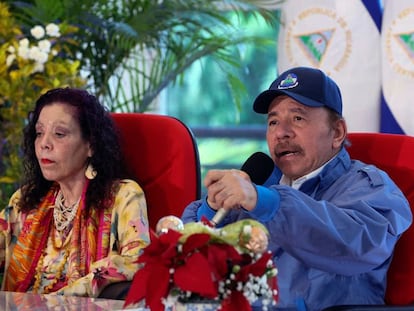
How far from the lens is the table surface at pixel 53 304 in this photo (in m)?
2.14

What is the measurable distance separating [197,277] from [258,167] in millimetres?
989

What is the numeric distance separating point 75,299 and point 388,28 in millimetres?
1754

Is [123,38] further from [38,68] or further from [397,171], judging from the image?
[397,171]

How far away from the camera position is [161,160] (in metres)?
3.00

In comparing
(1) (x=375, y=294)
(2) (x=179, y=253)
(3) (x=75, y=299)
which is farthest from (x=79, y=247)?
(2) (x=179, y=253)

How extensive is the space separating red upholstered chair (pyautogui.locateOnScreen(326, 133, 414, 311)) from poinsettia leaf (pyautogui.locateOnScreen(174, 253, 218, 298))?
2.57ft

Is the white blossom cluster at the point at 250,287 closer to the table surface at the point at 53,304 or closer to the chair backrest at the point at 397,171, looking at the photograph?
the table surface at the point at 53,304

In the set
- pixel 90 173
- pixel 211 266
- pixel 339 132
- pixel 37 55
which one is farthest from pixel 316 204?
pixel 37 55

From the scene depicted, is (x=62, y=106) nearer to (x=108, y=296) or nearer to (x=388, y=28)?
(x=108, y=296)

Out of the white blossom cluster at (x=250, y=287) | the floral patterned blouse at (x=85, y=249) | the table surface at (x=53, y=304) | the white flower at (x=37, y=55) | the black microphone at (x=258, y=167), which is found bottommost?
the floral patterned blouse at (x=85, y=249)

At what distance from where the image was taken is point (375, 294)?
233 centimetres

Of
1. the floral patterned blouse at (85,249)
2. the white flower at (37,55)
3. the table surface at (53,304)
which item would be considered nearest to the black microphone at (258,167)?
the floral patterned blouse at (85,249)

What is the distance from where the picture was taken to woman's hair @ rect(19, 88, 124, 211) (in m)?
2.87

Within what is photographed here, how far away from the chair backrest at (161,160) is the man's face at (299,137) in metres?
0.54
